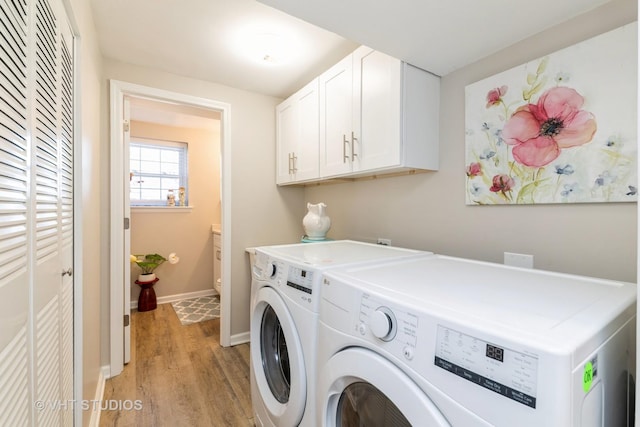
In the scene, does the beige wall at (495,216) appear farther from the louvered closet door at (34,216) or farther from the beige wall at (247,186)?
the louvered closet door at (34,216)

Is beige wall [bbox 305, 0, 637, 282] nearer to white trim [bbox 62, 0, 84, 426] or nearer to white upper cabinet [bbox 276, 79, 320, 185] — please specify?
white upper cabinet [bbox 276, 79, 320, 185]

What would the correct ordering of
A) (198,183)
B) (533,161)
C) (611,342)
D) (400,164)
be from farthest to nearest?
(198,183), (400,164), (533,161), (611,342)

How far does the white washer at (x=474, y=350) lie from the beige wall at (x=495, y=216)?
0.75ft

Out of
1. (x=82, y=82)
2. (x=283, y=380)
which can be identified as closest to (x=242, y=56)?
(x=82, y=82)

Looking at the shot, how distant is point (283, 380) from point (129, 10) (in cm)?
208

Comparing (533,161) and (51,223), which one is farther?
(533,161)

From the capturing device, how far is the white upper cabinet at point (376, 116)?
1.48 meters

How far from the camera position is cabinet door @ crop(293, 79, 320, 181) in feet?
6.85

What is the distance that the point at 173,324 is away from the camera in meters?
Result: 2.89

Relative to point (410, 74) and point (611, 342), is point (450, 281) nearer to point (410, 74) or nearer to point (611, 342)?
point (611, 342)

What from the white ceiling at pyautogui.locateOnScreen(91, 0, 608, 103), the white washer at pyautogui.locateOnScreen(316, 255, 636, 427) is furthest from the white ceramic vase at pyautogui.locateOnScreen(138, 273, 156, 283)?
the white washer at pyautogui.locateOnScreen(316, 255, 636, 427)

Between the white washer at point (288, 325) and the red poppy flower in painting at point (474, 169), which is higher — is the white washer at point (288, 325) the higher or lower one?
the lower one

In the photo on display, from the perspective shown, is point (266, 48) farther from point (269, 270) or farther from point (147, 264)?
point (147, 264)

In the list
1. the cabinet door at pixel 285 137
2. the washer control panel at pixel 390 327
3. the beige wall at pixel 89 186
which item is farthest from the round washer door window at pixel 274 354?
the cabinet door at pixel 285 137
